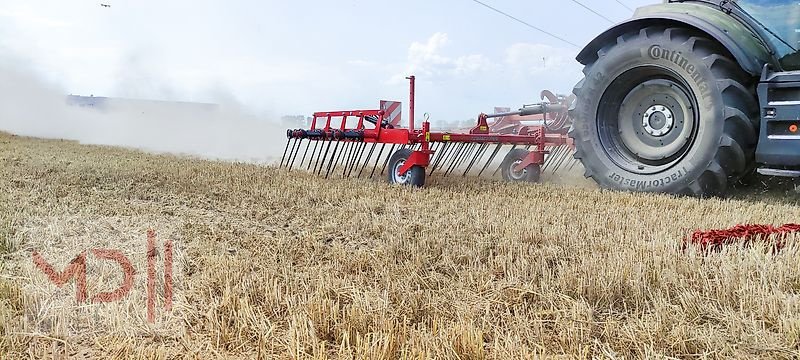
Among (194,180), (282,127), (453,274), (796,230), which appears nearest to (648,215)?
(796,230)

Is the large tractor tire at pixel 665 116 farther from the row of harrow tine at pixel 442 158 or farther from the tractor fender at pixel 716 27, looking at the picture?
the row of harrow tine at pixel 442 158

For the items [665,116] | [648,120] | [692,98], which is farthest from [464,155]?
[692,98]

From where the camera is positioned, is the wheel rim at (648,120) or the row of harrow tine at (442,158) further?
the row of harrow tine at (442,158)

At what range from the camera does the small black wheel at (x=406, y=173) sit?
478 centimetres

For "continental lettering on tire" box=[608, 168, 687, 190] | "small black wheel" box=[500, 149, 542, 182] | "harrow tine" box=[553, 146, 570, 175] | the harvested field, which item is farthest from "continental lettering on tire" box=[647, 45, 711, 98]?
"harrow tine" box=[553, 146, 570, 175]

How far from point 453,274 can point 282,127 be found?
10.8m

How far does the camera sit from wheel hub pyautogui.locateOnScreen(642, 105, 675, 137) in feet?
13.6

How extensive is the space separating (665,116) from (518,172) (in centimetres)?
197

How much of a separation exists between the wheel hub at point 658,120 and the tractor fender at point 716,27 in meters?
0.61

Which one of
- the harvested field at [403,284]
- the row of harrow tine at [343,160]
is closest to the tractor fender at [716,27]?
the harvested field at [403,284]

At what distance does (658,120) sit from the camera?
420cm

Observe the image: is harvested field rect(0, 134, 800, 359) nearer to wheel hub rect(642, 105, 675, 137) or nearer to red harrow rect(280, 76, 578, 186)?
wheel hub rect(642, 105, 675, 137)

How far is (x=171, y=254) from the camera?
7.47ft

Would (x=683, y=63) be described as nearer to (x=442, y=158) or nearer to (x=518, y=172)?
(x=518, y=172)
